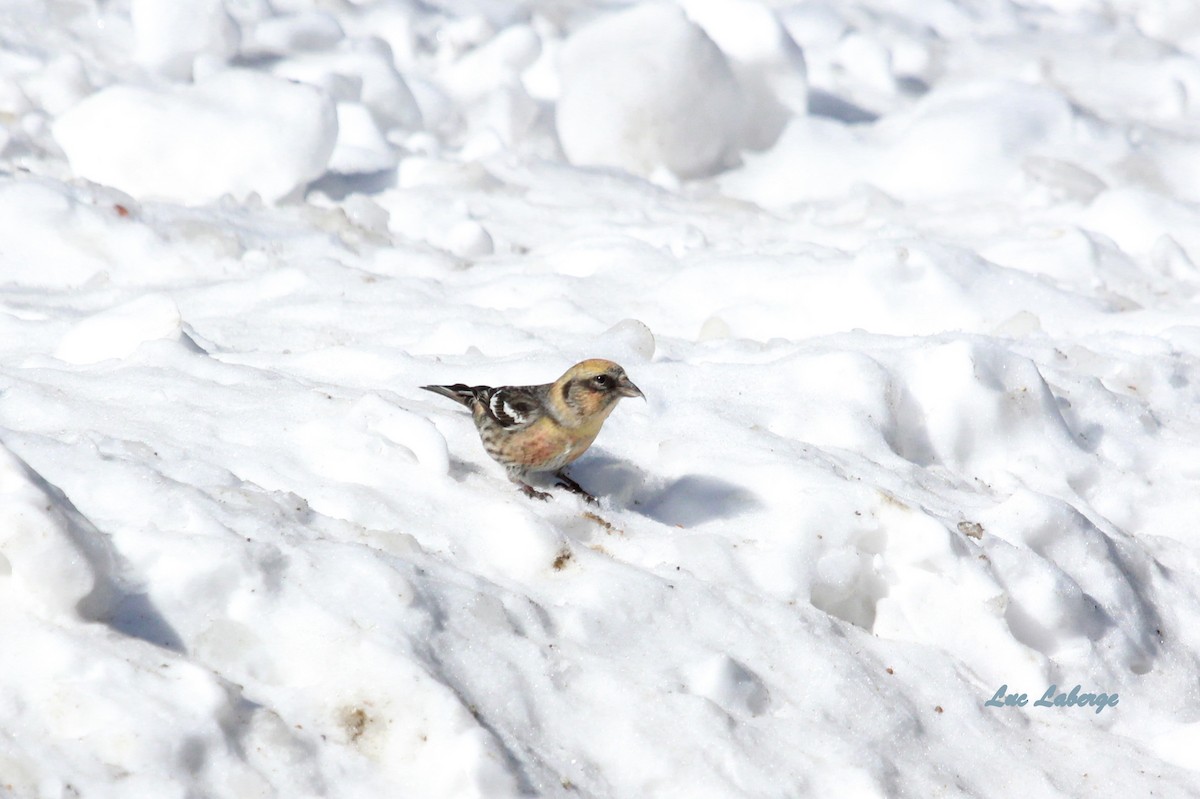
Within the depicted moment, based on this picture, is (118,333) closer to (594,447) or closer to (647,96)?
(594,447)

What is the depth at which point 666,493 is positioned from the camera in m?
4.36

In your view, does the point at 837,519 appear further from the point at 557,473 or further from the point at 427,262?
the point at 427,262

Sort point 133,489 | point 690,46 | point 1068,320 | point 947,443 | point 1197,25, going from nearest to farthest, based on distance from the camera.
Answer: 1. point 133,489
2. point 947,443
3. point 1068,320
4. point 690,46
5. point 1197,25

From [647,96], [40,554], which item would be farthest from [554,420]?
[647,96]

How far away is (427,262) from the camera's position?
727cm

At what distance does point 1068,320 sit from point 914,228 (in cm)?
223

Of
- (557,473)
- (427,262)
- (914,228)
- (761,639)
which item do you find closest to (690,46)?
(914,228)

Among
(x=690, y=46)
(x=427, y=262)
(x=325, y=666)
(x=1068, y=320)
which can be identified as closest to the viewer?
(x=325, y=666)

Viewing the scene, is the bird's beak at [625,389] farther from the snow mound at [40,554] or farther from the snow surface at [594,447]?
the snow mound at [40,554]

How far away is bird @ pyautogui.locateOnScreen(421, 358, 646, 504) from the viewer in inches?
159

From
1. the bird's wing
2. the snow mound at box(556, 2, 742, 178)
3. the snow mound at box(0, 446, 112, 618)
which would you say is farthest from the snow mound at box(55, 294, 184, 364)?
the snow mound at box(556, 2, 742, 178)

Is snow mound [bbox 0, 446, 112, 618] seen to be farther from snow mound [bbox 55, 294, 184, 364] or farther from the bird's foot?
snow mound [bbox 55, 294, 184, 364]

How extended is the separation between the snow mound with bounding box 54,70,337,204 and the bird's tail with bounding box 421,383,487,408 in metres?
3.82

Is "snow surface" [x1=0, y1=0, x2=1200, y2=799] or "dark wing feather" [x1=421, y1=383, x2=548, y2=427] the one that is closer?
"snow surface" [x1=0, y1=0, x2=1200, y2=799]
